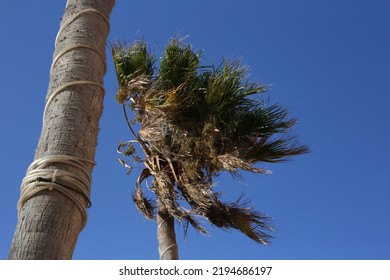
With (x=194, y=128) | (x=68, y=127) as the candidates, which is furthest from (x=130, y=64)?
(x=68, y=127)

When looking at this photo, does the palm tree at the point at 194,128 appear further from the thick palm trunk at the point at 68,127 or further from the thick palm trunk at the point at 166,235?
the thick palm trunk at the point at 68,127

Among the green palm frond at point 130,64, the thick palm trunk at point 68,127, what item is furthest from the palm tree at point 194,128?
the thick palm trunk at point 68,127

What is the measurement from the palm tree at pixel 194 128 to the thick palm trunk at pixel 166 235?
0.04ft

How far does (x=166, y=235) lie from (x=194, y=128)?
4.52 ft

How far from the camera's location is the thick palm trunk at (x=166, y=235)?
19.1ft

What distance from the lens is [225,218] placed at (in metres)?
6.00

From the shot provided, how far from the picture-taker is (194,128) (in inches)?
240

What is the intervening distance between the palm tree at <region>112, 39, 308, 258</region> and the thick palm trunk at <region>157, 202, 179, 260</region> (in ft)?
0.04

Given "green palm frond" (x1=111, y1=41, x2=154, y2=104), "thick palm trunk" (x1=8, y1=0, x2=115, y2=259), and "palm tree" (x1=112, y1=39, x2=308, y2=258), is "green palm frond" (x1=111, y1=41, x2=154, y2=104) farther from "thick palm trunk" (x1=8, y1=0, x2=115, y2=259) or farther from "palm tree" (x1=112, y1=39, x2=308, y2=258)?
"thick palm trunk" (x1=8, y1=0, x2=115, y2=259)

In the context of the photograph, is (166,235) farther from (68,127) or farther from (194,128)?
(68,127)

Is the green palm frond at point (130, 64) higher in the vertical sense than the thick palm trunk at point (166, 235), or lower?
higher

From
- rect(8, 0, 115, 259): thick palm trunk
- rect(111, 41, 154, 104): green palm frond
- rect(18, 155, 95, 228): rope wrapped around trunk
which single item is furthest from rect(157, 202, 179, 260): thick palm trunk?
rect(18, 155, 95, 228): rope wrapped around trunk

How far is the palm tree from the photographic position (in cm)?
592
